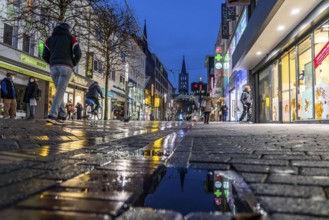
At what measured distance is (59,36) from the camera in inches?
343

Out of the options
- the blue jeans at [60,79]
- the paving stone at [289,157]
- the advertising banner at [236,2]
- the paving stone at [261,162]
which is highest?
the advertising banner at [236,2]

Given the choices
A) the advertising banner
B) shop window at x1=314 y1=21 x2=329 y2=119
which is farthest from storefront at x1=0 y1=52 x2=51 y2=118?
shop window at x1=314 y1=21 x2=329 y2=119

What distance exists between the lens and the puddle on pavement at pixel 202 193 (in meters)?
1.43

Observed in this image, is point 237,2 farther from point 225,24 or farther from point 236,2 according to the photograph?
point 225,24

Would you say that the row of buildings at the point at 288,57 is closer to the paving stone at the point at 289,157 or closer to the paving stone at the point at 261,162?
the paving stone at the point at 289,157

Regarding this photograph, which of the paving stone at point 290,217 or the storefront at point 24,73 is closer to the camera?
the paving stone at point 290,217

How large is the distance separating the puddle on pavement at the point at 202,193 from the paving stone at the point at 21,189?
1.68 ft

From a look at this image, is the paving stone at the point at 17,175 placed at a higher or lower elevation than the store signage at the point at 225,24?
lower

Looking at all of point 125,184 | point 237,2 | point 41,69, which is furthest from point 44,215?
point 41,69

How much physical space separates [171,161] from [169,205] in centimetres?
128

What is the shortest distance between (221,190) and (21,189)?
0.97 m

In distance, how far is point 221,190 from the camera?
1784 mm

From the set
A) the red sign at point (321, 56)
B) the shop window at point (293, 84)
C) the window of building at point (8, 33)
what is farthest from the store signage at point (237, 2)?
the window of building at point (8, 33)

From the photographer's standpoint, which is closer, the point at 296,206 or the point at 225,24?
the point at 296,206
